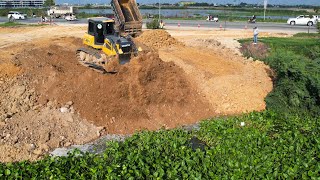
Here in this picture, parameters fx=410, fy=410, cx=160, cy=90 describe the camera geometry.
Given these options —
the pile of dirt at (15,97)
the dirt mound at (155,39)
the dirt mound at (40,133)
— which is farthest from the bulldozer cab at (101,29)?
the dirt mound at (155,39)

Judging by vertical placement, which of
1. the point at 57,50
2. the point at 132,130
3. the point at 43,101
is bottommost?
the point at 132,130

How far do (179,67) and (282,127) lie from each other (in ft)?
25.9

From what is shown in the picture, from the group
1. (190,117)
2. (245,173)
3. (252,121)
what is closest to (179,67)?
(190,117)

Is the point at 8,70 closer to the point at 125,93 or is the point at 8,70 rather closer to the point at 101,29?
the point at 101,29

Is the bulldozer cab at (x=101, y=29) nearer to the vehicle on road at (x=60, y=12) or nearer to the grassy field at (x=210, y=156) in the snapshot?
the grassy field at (x=210, y=156)

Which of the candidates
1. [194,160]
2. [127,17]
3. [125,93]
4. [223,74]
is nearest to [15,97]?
[125,93]

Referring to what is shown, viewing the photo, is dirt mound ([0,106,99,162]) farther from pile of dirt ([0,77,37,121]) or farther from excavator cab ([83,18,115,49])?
excavator cab ([83,18,115,49])

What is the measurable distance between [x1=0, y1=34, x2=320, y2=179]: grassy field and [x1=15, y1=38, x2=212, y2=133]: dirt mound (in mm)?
3444

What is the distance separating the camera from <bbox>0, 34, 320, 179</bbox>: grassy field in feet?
30.6

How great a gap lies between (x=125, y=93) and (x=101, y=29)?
374 cm

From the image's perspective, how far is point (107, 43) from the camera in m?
18.7

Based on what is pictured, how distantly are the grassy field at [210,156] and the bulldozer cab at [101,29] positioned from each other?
7390mm

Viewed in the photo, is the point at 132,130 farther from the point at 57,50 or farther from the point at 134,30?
the point at 134,30

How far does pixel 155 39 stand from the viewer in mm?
25375
